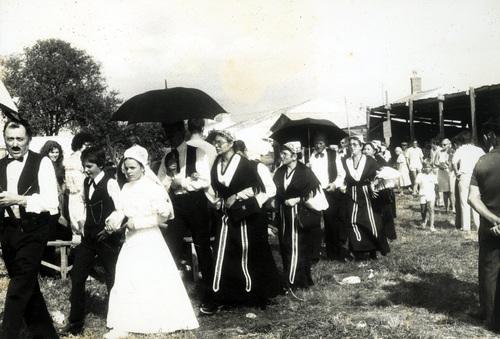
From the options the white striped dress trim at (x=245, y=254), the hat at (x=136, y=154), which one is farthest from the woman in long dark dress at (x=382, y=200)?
the hat at (x=136, y=154)

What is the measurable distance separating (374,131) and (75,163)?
85.1 ft

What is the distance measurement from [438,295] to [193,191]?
10.1 ft

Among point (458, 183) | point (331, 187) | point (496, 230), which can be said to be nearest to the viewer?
point (496, 230)

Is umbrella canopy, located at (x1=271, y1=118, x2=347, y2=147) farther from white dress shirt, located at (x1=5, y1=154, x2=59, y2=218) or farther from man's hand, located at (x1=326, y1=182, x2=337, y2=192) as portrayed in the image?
white dress shirt, located at (x1=5, y1=154, x2=59, y2=218)

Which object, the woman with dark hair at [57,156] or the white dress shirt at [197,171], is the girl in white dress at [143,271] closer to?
the white dress shirt at [197,171]

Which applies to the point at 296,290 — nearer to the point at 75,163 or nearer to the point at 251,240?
the point at 251,240

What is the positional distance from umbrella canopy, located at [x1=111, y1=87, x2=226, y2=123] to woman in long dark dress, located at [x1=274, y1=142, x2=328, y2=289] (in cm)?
129

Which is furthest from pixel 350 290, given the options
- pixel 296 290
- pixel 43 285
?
pixel 43 285

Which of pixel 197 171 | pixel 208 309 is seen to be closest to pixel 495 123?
pixel 197 171

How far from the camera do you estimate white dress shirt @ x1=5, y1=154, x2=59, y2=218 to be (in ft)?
16.3

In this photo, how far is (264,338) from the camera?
5.66 meters

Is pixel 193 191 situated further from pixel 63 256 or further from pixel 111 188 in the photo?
pixel 63 256

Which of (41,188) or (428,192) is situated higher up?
(41,188)

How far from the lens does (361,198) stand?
33.1 feet
